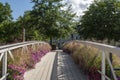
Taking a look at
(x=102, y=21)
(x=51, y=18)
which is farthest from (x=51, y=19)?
(x=102, y=21)

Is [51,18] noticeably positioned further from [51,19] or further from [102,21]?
[102,21]

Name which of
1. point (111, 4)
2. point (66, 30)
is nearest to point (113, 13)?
point (111, 4)

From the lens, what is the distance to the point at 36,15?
1300 inches

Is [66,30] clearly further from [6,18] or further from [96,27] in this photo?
[6,18]

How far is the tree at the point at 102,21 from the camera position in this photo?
30.6 metres

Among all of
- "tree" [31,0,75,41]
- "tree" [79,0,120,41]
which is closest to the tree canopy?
"tree" [31,0,75,41]

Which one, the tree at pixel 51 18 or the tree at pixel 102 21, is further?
the tree at pixel 51 18

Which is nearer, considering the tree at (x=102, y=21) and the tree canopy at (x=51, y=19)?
the tree at (x=102, y=21)

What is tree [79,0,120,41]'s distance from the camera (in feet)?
100

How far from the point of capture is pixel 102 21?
31.0 meters

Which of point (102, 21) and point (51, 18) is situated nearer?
point (102, 21)

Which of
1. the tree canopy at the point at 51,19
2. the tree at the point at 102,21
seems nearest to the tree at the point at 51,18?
the tree canopy at the point at 51,19

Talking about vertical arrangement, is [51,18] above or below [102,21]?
above

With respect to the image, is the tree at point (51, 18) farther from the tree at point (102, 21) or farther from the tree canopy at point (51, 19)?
the tree at point (102, 21)
